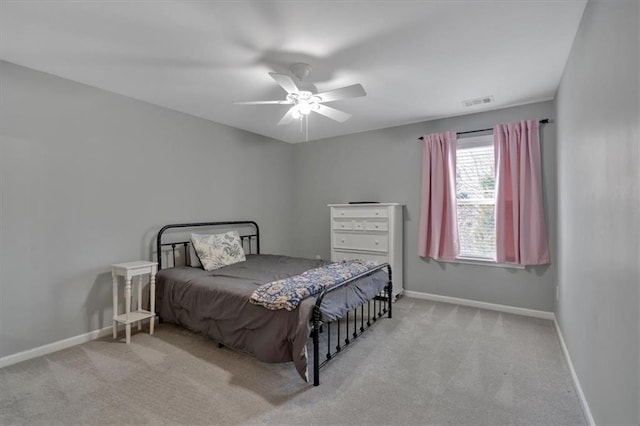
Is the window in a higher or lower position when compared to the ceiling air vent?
lower

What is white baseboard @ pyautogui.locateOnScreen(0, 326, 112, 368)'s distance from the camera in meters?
2.43

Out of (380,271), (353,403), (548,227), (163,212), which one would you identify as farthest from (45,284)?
(548,227)

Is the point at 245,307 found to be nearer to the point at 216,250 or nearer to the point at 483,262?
the point at 216,250

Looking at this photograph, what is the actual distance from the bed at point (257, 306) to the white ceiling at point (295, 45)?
5.78ft

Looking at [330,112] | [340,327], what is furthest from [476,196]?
[340,327]

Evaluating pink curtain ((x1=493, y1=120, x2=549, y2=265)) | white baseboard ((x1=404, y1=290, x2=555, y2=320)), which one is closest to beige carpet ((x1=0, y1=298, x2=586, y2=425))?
white baseboard ((x1=404, y1=290, x2=555, y2=320))

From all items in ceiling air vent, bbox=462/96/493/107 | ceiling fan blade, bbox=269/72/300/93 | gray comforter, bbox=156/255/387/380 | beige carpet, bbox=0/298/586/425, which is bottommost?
beige carpet, bbox=0/298/586/425

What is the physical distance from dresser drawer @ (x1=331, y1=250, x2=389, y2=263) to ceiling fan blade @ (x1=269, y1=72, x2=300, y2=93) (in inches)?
96.8

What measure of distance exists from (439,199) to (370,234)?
3.35 feet

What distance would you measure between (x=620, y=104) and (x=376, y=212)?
2.90 meters

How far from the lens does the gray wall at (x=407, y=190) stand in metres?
3.44

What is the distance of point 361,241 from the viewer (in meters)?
4.21

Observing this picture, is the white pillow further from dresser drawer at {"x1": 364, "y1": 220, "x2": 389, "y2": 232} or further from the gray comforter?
dresser drawer at {"x1": 364, "y1": 220, "x2": 389, "y2": 232}

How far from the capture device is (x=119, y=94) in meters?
3.14
